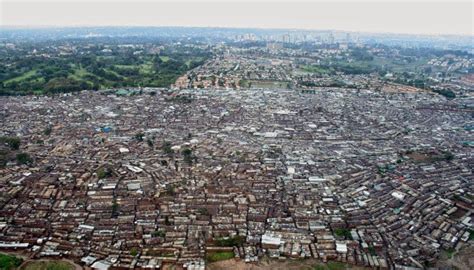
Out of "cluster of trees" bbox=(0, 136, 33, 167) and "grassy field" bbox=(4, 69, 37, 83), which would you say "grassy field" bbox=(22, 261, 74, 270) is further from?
"grassy field" bbox=(4, 69, 37, 83)

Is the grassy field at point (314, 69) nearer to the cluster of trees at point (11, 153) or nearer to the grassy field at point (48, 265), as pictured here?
the cluster of trees at point (11, 153)

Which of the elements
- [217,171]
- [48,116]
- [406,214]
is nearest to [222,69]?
[48,116]

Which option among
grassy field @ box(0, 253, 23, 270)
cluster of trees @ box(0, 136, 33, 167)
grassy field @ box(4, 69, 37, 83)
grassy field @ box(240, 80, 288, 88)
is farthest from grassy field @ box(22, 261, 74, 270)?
grassy field @ box(4, 69, 37, 83)

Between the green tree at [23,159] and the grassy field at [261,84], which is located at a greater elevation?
the grassy field at [261,84]

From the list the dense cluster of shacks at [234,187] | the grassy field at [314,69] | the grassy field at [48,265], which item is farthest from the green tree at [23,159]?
the grassy field at [314,69]

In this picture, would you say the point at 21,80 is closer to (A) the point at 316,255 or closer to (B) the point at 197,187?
(B) the point at 197,187

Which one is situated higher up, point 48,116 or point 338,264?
point 48,116
